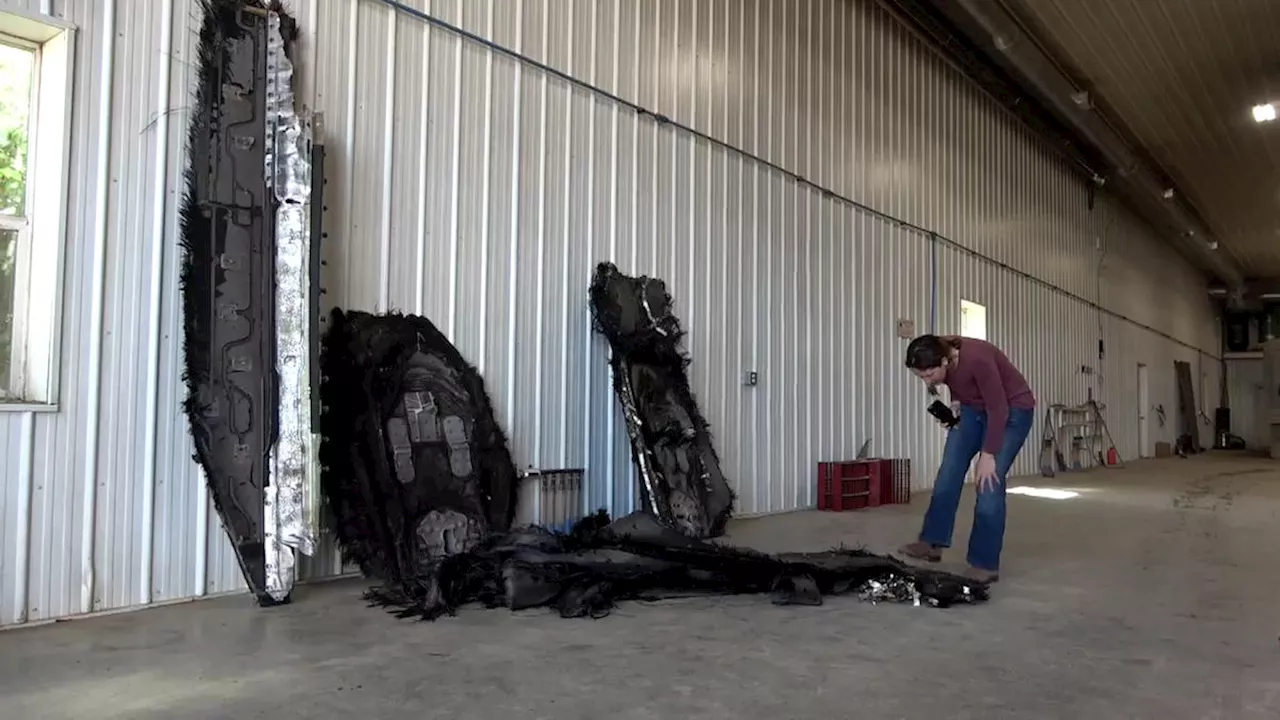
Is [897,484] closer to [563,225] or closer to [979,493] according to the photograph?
[979,493]

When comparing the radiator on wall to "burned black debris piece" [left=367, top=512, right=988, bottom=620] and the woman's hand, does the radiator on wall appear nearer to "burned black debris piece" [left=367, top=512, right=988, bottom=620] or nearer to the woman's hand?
"burned black debris piece" [left=367, top=512, right=988, bottom=620]

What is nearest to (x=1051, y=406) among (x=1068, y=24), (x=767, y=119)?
(x=1068, y=24)

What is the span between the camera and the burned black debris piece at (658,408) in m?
5.16

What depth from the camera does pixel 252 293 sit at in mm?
3504

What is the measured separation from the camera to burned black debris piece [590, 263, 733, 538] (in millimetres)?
5156

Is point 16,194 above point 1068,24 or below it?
below

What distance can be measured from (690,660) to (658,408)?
2.73 m

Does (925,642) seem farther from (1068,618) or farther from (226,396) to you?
(226,396)

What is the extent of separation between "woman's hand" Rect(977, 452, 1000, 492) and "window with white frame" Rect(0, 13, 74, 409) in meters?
3.78

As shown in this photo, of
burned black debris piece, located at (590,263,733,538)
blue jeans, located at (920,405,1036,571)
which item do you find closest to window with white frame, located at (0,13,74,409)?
burned black debris piece, located at (590,263,733,538)

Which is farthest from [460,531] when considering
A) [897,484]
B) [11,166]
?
[897,484]

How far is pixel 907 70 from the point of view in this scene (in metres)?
9.16

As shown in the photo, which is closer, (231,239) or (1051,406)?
(231,239)

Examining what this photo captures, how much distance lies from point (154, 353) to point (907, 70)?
8.01 m
